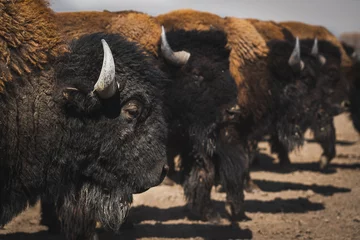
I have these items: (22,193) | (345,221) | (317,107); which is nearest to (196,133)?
(345,221)

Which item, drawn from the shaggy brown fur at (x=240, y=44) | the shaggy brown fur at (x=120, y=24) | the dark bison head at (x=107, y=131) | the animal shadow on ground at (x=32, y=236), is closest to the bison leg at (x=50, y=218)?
the animal shadow on ground at (x=32, y=236)

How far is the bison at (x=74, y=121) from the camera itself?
9.96 feet

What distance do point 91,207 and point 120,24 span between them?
297cm

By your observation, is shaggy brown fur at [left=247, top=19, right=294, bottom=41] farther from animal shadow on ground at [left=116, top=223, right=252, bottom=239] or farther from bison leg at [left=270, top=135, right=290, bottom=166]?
animal shadow on ground at [left=116, top=223, right=252, bottom=239]

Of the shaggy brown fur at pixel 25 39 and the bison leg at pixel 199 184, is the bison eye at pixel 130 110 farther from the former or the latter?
the bison leg at pixel 199 184

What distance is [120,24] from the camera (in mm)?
5762

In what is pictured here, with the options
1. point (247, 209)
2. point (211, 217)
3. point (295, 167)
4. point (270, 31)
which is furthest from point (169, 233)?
point (295, 167)

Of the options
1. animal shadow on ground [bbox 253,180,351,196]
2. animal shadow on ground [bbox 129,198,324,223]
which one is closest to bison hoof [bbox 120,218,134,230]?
animal shadow on ground [bbox 129,198,324,223]

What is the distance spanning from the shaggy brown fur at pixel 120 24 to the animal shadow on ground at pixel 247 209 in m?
2.20

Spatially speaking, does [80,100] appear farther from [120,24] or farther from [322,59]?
[322,59]

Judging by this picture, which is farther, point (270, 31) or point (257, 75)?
point (270, 31)

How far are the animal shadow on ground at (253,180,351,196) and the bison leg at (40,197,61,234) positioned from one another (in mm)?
4033

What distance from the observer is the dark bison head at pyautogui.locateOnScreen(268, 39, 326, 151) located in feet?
22.5

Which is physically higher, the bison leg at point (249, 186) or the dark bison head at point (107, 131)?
the dark bison head at point (107, 131)
